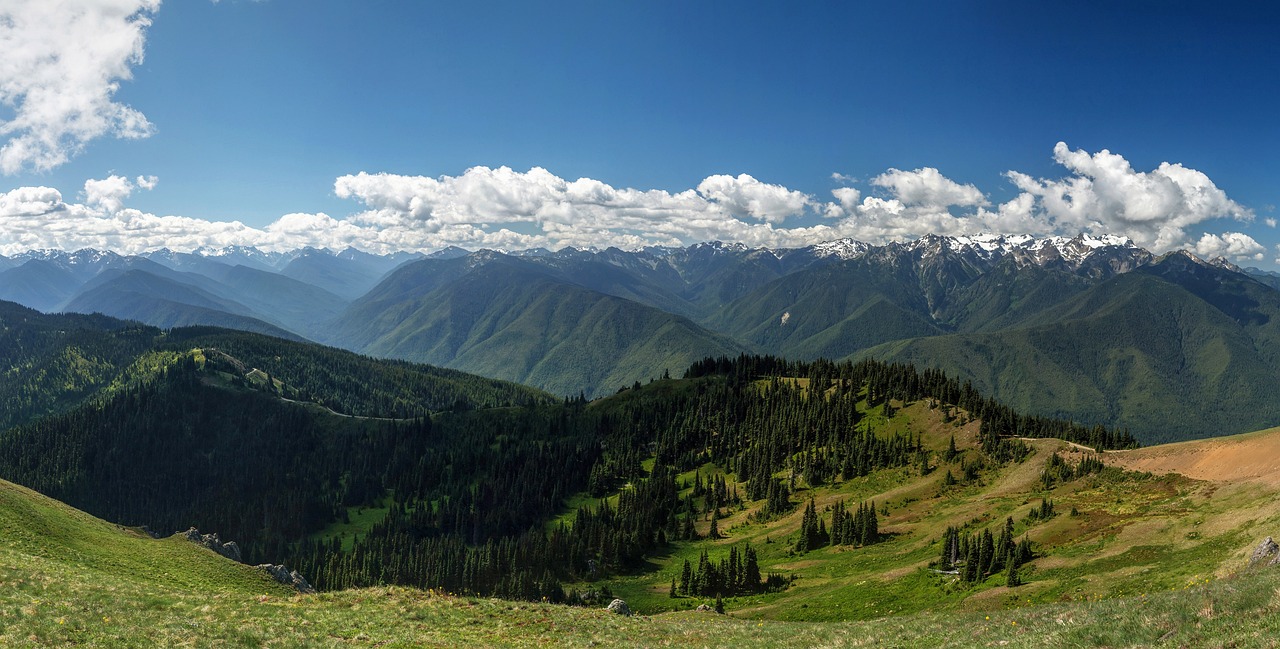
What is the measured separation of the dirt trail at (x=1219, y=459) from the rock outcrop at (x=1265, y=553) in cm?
2754

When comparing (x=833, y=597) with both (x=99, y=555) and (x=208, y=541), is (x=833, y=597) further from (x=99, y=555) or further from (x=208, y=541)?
(x=208, y=541)

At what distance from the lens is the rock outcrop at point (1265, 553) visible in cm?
4603

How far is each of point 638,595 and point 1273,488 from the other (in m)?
93.0

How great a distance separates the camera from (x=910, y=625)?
40.1 meters

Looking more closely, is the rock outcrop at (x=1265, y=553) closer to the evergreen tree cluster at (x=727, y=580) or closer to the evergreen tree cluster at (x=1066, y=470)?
the evergreen tree cluster at (x=1066, y=470)

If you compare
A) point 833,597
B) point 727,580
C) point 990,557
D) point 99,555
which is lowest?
point 727,580

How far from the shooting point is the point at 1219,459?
8906 cm

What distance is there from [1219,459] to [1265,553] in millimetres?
54329

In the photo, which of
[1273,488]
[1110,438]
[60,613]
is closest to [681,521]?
[1110,438]

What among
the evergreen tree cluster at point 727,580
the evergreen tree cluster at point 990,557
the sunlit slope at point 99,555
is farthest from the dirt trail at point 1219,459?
the sunlit slope at point 99,555

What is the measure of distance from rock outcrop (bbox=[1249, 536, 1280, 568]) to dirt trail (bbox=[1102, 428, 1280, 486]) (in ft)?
90.4

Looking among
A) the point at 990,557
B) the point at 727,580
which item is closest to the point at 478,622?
the point at 990,557

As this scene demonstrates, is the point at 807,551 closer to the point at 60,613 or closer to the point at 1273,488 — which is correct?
the point at 1273,488

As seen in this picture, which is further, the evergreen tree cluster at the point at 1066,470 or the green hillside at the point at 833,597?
the evergreen tree cluster at the point at 1066,470
